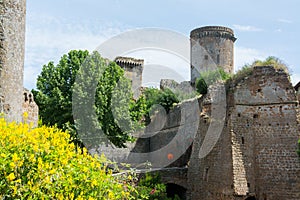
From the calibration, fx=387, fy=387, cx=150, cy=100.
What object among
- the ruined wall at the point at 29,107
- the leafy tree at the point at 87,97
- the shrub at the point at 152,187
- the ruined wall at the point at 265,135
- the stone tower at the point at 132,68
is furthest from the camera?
the stone tower at the point at 132,68

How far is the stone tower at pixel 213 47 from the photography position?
45.3 meters

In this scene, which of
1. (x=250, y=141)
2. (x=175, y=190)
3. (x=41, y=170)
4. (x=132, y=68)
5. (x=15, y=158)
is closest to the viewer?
(x=15, y=158)

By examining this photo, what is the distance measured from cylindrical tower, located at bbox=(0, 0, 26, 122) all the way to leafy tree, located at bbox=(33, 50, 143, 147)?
14672mm

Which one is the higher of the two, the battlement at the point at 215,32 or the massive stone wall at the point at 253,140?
the battlement at the point at 215,32

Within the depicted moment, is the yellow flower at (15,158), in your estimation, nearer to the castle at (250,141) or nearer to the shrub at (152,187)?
the castle at (250,141)

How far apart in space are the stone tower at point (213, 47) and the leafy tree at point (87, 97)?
2154 cm

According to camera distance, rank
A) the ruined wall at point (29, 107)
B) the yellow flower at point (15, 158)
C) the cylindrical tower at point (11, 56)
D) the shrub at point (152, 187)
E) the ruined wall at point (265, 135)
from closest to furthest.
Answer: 1. the yellow flower at point (15, 158)
2. the cylindrical tower at point (11, 56)
3. the ruined wall at point (265, 135)
4. the shrub at point (152, 187)
5. the ruined wall at point (29, 107)

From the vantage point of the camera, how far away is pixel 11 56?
750 cm

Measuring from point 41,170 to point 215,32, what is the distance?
4128 cm

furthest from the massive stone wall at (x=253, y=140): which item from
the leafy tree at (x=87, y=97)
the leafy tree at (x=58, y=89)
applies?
the leafy tree at (x=58, y=89)

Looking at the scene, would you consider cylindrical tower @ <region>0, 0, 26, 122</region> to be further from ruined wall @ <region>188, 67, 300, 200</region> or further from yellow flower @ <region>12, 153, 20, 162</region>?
ruined wall @ <region>188, 67, 300, 200</region>

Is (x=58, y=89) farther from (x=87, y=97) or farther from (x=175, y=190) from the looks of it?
(x=175, y=190)

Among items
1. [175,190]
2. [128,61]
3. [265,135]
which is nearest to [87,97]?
[175,190]

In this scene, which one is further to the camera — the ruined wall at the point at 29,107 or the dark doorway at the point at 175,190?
the dark doorway at the point at 175,190
